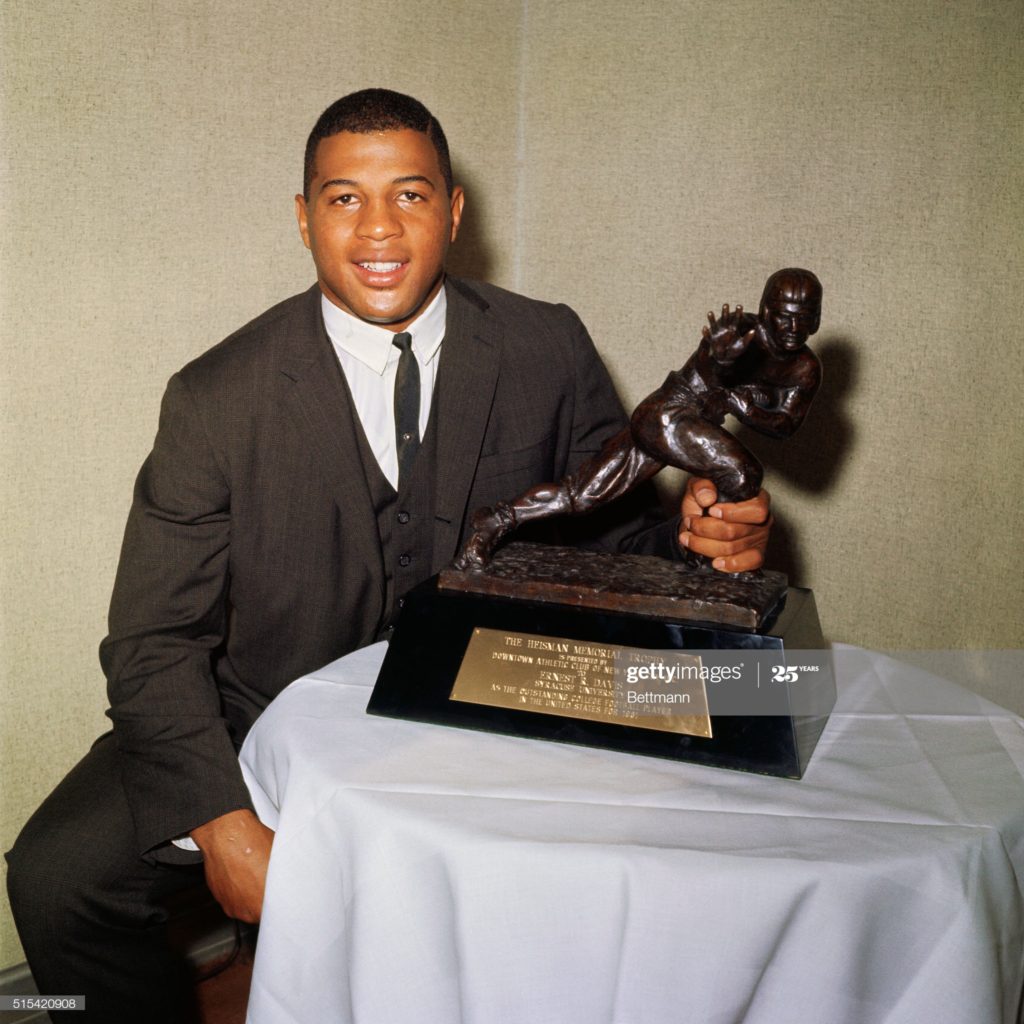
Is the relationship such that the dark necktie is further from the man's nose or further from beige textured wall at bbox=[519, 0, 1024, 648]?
beige textured wall at bbox=[519, 0, 1024, 648]

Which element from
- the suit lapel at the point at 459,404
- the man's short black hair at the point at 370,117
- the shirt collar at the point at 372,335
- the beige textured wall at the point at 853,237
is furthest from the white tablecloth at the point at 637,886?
the man's short black hair at the point at 370,117

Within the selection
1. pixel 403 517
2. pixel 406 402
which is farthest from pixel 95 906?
pixel 406 402

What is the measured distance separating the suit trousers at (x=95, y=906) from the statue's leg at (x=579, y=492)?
0.62 metres

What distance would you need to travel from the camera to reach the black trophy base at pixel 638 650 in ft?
3.44

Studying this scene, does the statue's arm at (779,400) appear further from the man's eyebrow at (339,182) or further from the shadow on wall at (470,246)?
the shadow on wall at (470,246)

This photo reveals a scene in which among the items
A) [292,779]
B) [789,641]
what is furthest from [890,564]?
[292,779]

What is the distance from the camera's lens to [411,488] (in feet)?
4.82

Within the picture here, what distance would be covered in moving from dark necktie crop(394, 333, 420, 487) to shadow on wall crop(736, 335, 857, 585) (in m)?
0.73

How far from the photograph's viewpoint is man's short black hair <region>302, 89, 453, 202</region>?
1.36m

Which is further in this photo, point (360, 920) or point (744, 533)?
point (744, 533)

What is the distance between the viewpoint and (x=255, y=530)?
144 cm

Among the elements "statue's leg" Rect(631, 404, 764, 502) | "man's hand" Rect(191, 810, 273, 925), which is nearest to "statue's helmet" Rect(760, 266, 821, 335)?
"statue's leg" Rect(631, 404, 764, 502)

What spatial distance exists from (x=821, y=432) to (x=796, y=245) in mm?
340

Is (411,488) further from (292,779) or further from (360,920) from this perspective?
(360,920)
